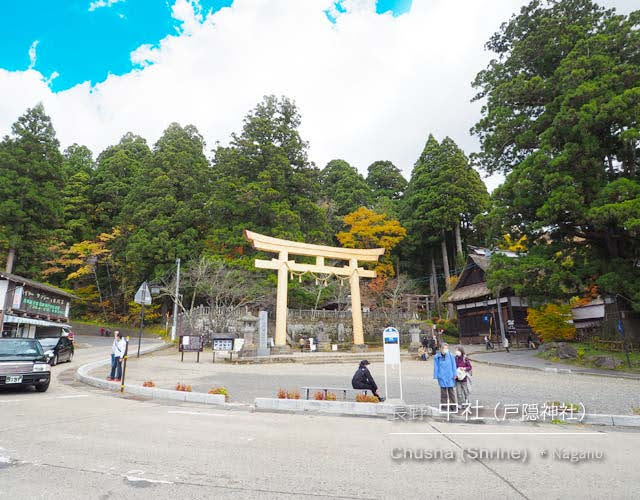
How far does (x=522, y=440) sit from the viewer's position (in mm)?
5660

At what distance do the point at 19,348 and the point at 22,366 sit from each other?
1.07 metres

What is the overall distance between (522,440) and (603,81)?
50.6 feet

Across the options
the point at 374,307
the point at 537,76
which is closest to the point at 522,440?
the point at 537,76

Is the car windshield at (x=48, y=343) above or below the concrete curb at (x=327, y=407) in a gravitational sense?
above

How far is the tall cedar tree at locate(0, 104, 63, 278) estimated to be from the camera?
30922 millimetres

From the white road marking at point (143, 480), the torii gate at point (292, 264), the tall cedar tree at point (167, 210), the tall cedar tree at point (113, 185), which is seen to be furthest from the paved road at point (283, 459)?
the tall cedar tree at point (113, 185)

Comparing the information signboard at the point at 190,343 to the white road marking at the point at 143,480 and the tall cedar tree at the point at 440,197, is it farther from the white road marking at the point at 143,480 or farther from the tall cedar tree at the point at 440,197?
the tall cedar tree at the point at 440,197

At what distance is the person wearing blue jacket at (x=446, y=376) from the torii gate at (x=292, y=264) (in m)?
14.0

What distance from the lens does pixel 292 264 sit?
72.3ft

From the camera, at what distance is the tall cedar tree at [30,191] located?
101 feet

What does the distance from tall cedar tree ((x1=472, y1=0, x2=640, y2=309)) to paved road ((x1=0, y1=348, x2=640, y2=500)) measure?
34.6 feet

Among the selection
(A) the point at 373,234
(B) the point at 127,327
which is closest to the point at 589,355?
(A) the point at 373,234

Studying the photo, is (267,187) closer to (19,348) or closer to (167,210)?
(167,210)

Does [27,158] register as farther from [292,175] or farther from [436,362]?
[436,362]
